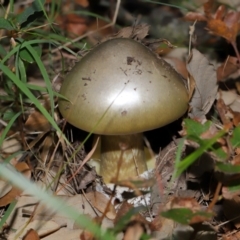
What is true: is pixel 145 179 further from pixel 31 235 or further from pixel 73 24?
pixel 73 24

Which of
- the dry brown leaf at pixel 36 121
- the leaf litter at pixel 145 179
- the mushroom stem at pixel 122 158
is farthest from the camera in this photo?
the dry brown leaf at pixel 36 121

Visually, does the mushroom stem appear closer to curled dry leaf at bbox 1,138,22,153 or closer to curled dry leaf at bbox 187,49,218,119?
curled dry leaf at bbox 187,49,218,119

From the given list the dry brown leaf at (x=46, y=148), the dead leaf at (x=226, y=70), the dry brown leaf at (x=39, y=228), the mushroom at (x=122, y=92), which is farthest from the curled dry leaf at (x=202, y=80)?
the dry brown leaf at (x=39, y=228)

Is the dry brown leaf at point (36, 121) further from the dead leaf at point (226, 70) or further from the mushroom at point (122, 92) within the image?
the dead leaf at point (226, 70)

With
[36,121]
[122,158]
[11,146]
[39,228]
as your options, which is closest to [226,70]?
[122,158]

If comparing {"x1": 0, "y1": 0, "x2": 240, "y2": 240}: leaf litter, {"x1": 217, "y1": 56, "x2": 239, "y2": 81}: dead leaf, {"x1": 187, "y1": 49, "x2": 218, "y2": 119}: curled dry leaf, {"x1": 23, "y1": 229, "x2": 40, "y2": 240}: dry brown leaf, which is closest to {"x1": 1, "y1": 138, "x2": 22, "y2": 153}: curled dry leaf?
{"x1": 0, "y1": 0, "x2": 240, "y2": 240}: leaf litter

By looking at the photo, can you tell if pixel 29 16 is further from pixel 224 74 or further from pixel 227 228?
pixel 227 228
